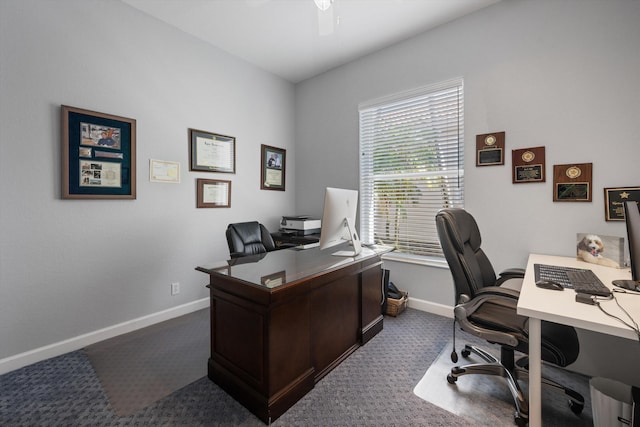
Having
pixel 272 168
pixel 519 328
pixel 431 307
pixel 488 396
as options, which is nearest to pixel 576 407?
pixel 488 396

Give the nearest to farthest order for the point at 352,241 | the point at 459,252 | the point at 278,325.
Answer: the point at 278,325
the point at 459,252
the point at 352,241

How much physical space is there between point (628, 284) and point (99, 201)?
373 cm

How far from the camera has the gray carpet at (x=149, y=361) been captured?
1.76 meters

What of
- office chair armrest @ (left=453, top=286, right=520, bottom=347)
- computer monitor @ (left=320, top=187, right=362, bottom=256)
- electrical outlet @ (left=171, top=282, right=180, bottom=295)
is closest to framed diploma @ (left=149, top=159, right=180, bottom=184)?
electrical outlet @ (left=171, top=282, right=180, bottom=295)

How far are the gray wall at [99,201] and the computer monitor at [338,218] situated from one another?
1760 millimetres

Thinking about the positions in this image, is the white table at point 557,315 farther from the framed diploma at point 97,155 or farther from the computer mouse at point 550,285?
the framed diploma at point 97,155

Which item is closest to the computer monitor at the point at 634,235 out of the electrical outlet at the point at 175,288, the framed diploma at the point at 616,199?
the framed diploma at the point at 616,199

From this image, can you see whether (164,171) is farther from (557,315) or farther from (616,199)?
(616,199)

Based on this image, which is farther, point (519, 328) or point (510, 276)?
point (510, 276)

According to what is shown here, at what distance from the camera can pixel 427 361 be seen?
2.08 meters

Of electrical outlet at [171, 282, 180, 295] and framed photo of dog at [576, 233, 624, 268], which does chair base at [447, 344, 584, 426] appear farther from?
electrical outlet at [171, 282, 180, 295]

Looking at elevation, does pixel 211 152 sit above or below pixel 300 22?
below

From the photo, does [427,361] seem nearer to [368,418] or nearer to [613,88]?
[368,418]

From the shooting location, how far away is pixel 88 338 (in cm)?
233
